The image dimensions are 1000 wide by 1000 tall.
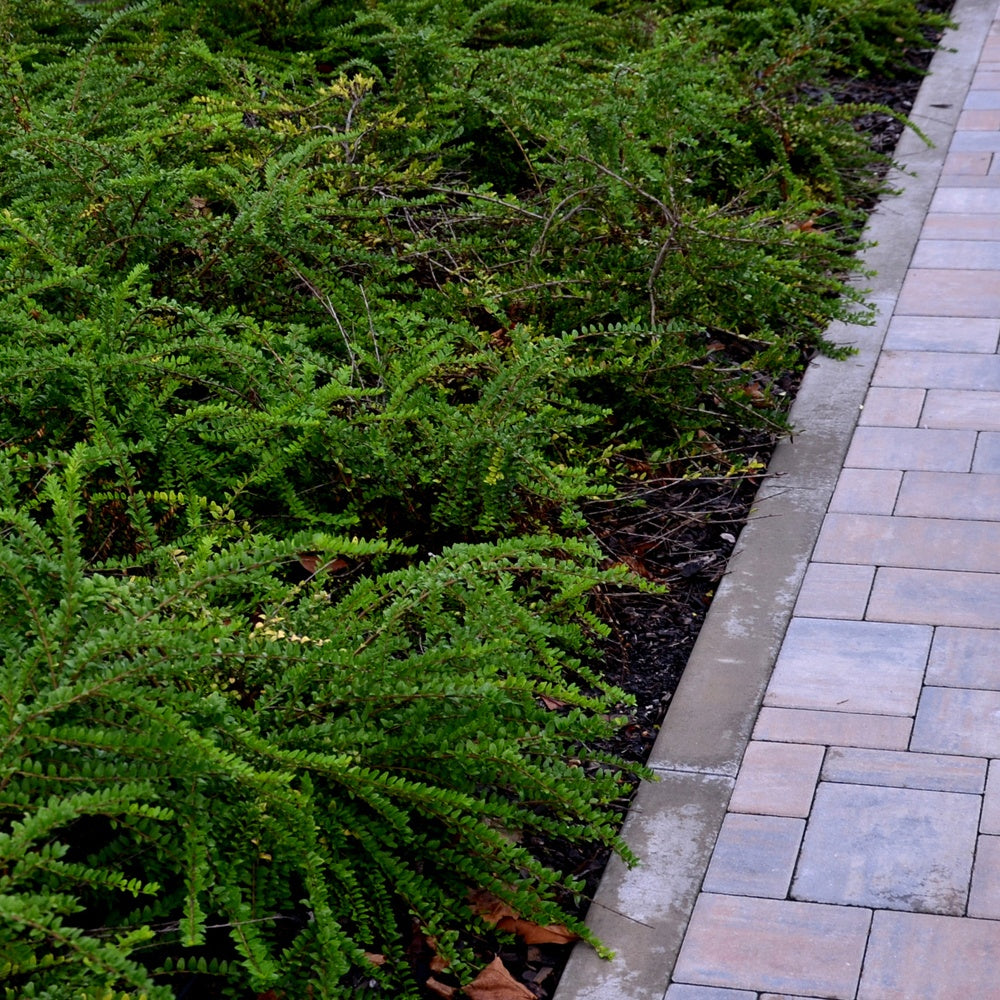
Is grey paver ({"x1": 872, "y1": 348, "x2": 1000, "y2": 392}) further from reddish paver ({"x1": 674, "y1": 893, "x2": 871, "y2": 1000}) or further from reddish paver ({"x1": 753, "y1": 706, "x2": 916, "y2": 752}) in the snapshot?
reddish paver ({"x1": 674, "y1": 893, "x2": 871, "y2": 1000})

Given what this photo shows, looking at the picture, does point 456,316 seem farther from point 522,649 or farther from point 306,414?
point 522,649

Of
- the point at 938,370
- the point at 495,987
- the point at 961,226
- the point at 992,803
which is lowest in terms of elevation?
the point at 961,226

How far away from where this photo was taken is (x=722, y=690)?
2.98 m

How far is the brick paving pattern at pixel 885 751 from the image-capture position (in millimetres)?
2301

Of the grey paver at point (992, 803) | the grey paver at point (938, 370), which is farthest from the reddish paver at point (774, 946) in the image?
the grey paver at point (938, 370)

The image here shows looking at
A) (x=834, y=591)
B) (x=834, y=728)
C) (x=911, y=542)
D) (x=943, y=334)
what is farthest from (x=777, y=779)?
(x=943, y=334)

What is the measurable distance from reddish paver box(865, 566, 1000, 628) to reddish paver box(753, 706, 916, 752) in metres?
0.39

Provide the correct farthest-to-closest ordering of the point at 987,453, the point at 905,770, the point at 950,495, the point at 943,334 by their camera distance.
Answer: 1. the point at 943,334
2. the point at 987,453
3. the point at 950,495
4. the point at 905,770

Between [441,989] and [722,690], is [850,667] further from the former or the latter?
[441,989]

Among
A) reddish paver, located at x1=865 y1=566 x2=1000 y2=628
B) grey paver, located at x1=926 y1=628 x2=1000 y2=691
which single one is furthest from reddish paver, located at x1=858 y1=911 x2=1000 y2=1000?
reddish paver, located at x1=865 y1=566 x2=1000 y2=628

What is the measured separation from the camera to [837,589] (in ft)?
10.8

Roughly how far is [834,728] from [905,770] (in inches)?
7.5

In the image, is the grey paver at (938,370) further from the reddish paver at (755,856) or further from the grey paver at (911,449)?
the reddish paver at (755,856)

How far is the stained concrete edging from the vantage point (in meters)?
2.39
